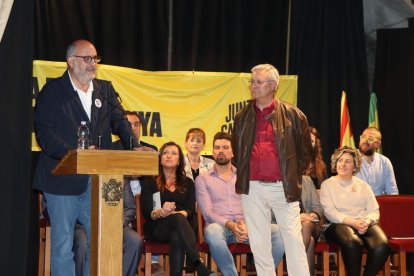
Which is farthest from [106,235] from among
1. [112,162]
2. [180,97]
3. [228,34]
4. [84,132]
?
[228,34]

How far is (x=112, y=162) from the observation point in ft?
10.8

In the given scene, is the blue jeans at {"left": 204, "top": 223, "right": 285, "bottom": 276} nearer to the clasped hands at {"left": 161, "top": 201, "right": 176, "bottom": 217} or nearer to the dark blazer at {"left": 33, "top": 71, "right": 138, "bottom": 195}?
the clasped hands at {"left": 161, "top": 201, "right": 176, "bottom": 217}

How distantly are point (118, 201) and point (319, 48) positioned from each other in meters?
5.43

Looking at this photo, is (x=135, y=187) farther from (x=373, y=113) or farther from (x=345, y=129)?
(x=373, y=113)

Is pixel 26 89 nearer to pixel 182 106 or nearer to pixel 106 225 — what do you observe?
pixel 106 225

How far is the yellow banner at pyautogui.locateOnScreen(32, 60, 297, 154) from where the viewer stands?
7223 mm

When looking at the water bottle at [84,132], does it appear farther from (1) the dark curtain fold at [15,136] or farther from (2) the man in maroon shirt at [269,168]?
(2) the man in maroon shirt at [269,168]

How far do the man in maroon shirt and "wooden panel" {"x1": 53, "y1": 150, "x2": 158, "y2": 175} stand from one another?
1845 millimetres

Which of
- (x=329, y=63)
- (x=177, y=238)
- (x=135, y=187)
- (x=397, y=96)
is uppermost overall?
(x=329, y=63)

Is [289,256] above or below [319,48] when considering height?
below

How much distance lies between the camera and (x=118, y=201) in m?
3.35

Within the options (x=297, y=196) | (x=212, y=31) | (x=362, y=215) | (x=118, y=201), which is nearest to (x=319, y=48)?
(x=212, y=31)

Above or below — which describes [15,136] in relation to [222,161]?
above

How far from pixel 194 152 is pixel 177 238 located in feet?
4.51
